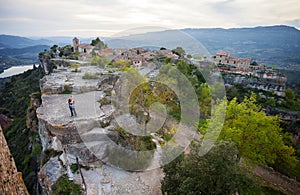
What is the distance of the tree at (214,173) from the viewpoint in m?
5.50

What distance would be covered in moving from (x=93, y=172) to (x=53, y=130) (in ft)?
10.3

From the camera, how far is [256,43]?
78062 millimetres

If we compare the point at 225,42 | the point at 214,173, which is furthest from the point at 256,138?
the point at 225,42

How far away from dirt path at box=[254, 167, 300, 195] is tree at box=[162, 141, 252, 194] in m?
6.20

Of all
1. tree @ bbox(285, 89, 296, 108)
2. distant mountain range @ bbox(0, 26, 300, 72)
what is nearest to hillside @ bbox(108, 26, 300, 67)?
distant mountain range @ bbox(0, 26, 300, 72)

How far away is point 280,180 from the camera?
36.2 ft

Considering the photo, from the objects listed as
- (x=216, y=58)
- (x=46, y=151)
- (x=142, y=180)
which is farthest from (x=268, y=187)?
(x=216, y=58)

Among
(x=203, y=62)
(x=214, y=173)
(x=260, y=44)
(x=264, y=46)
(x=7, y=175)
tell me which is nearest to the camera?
(x=7, y=175)

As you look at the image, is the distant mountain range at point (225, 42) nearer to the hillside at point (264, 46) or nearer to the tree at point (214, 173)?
the hillside at point (264, 46)

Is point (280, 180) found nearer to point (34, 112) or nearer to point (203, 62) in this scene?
point (34, 112)

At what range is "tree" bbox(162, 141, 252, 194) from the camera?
5504 mm

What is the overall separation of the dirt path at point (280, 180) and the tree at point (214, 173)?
620 cm

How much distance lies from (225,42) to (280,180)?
55047 millimetres

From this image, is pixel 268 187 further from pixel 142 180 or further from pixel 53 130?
pixel 53 130
